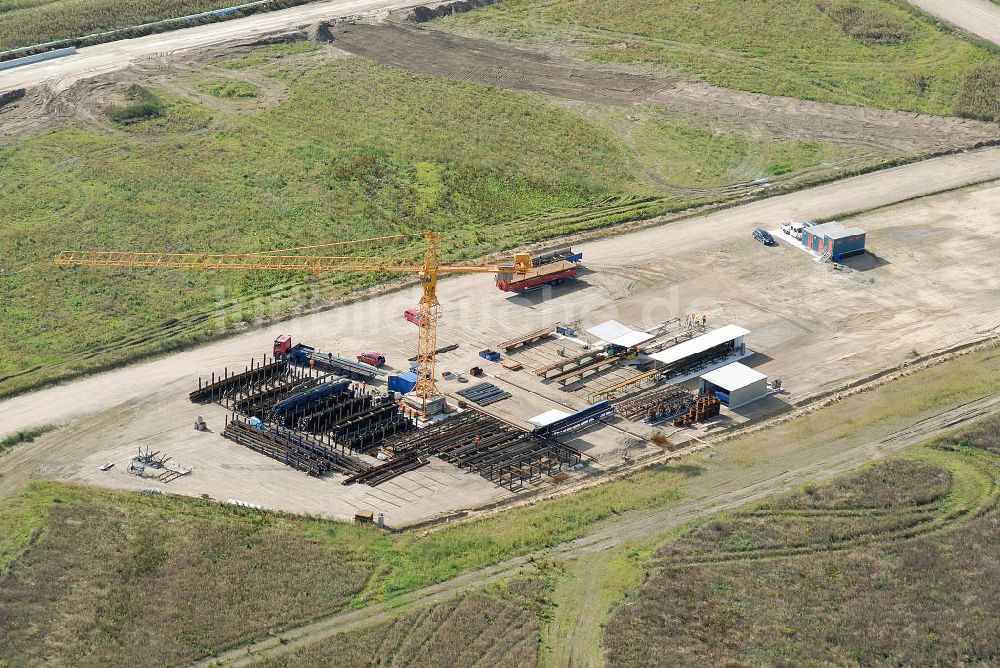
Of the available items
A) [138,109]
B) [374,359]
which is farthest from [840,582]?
[138,109]

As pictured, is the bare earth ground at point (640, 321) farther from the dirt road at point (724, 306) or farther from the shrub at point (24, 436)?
the shrub at point (24, 436)

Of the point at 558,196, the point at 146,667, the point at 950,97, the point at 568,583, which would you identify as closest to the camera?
the point at 146,667

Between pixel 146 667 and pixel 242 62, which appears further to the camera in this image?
pixel 242 62

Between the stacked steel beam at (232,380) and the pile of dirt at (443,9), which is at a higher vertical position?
the pile of dirt at (443,9)

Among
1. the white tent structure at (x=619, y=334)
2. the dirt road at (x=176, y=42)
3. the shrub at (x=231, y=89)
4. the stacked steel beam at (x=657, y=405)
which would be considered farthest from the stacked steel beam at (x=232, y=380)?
the dirt road at (x=176, y=42)

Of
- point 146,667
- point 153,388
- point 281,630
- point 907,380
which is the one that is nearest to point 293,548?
point 281,630

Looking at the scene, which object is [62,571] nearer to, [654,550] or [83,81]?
[654,550]
